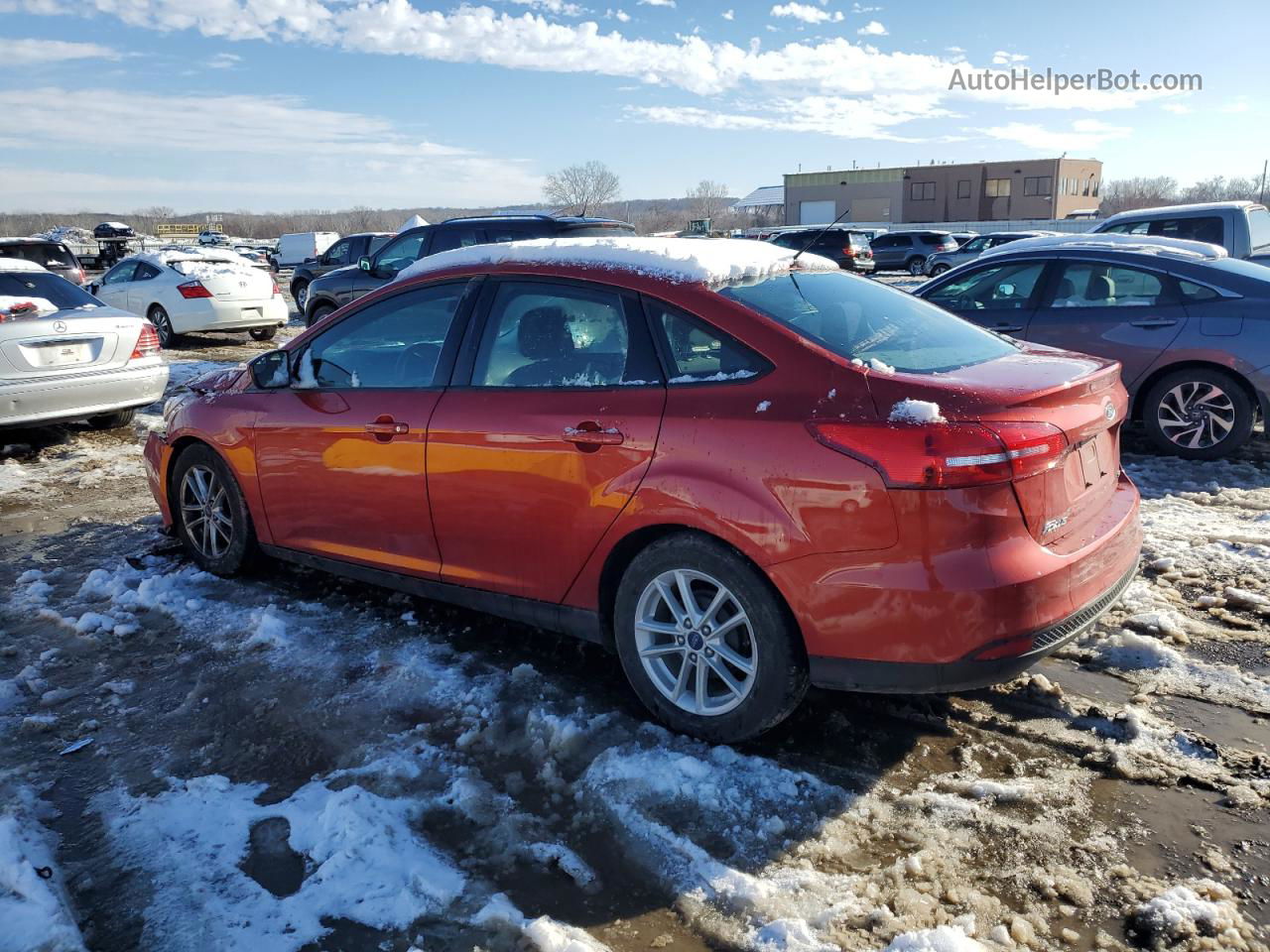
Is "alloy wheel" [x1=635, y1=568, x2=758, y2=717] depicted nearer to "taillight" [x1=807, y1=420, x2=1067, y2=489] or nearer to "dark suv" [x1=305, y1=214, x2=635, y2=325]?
"taillight" [x1=807, y1=420, x2=1067, y2=489]

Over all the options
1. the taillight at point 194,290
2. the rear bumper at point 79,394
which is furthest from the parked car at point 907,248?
the rear bumper at point 79,394

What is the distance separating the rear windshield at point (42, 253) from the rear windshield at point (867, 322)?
16631 mm

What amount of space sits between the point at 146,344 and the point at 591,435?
7052 mm

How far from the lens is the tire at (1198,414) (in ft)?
22.3

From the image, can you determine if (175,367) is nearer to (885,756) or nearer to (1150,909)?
(885,756)

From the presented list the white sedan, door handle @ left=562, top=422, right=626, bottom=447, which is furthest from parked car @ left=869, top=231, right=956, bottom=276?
door handle @ left=562, top=422, right=626, bottom=447

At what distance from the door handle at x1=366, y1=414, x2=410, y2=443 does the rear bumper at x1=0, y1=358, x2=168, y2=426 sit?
530 cm

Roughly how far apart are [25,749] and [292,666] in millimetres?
985

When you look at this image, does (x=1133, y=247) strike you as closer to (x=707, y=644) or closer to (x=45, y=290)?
(x=707, y=644)

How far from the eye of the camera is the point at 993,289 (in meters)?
7.89

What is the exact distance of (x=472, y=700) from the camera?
12.2 ft

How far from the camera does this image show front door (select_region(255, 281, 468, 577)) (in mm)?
4098

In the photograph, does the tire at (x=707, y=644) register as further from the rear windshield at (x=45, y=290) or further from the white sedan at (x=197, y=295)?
the white sedan at (x=197, y=295)

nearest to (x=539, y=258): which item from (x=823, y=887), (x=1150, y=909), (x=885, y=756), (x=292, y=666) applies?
(x=292, y=666)
